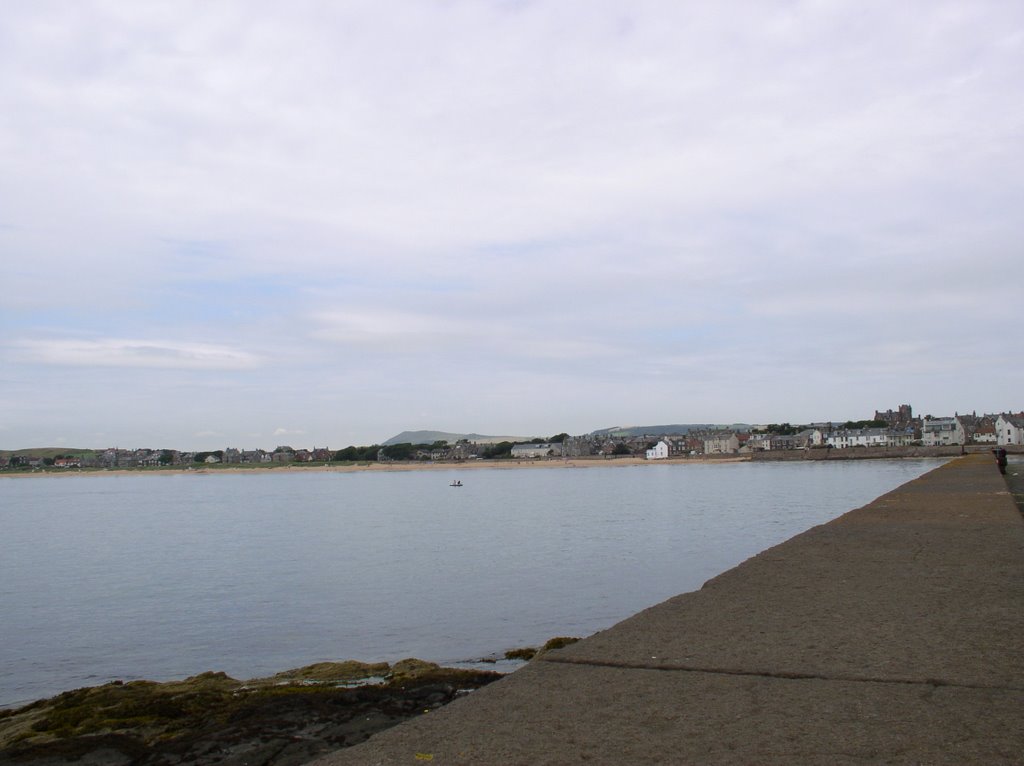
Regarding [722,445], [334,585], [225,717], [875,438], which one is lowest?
[334,585]

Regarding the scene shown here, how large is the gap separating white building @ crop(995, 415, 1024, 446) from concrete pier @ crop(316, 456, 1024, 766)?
481ft

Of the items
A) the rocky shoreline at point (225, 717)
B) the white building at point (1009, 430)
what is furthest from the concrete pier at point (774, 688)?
the white building at point (1009, 430)

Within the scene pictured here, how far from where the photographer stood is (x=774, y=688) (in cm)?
428

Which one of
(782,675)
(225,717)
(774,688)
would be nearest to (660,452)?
(225,717)

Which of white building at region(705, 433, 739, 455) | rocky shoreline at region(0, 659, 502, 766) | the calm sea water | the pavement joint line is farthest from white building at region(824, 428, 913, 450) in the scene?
the pavement joint line

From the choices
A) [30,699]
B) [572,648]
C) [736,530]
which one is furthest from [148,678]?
[736,530]

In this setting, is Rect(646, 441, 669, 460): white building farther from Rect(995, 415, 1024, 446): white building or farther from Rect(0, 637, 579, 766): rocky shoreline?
Rect(0, 637, 579, 766): rocky shoreline

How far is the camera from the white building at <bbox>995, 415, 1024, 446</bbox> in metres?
134

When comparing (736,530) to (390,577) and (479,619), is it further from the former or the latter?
(479,619)

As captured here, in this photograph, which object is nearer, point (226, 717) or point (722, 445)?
point (226, 717)

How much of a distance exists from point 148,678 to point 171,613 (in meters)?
5.54

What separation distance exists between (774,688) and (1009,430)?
152401mm

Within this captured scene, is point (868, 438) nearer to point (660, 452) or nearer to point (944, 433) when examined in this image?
point (944, 433)

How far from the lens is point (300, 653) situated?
470 inches
